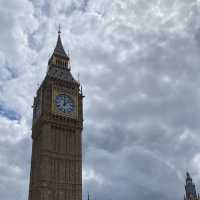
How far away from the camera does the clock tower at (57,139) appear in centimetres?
6625

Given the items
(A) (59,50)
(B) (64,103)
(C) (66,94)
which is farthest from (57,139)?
(A) (59,50)

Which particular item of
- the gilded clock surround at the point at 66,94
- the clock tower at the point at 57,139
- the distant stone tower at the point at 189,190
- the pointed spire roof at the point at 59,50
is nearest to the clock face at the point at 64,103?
the clock tower at the point at 57,139

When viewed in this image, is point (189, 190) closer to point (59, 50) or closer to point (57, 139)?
point (57, 139)

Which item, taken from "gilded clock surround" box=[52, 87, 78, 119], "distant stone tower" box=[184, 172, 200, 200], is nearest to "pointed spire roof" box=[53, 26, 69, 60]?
"gilded clock surround" box=[52, 87, 78, 119]

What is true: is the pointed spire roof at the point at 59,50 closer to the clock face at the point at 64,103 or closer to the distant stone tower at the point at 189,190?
the clock face at the point at 64,103

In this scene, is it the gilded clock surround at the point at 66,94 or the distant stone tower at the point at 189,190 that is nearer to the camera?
the gilded clock surround at the point at 66,94

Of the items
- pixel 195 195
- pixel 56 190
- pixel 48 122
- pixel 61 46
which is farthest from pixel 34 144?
pixel 195 195

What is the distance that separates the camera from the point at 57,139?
232ft

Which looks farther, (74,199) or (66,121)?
(66,121)

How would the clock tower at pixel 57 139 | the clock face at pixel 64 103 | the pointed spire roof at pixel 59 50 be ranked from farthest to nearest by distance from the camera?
the pointed spire roof at pixel 59 50, the clock face at pixel 64 103, the clock tower at pixel 57 139

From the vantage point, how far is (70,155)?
2763 inches

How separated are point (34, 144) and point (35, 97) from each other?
10.7 m

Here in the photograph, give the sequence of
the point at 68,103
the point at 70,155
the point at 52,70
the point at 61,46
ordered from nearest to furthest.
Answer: the point at 70,155 < the point at 68,103 < the point at 52,70 < the point at 61,46

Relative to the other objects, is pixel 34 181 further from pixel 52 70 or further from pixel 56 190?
pixel 52 70
